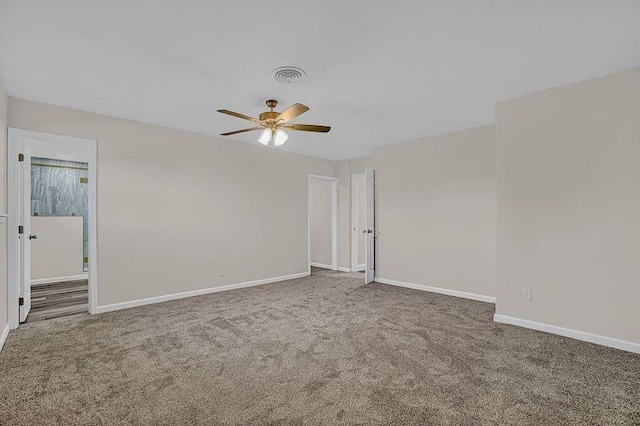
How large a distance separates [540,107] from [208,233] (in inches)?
179

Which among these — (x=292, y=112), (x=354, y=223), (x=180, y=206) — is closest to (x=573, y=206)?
(x=292, y=112)

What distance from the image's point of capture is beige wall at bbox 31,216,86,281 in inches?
222

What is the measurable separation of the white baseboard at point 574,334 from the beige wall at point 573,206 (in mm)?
45

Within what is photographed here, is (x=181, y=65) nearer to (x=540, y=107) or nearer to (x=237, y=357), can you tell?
(x=237, y=357)

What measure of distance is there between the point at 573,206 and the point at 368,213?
3.02 m

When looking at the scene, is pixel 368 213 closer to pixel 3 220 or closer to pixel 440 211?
pixel 440 211

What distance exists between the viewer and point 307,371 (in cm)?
246

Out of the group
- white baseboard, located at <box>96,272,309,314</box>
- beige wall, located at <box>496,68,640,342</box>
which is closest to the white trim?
white baseboard, located at <box>96,272,309,314</box>

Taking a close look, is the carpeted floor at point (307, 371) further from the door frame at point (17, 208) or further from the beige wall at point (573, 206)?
the beige wall at point (573, 206)

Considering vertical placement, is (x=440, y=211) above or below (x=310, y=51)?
below

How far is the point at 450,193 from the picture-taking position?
4.84 metres

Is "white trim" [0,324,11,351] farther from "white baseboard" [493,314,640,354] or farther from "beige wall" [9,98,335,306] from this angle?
"white baseboard" [493,314,640,354]

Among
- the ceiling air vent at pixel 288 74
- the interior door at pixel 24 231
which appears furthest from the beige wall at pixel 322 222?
the interior door at pixel 24 231

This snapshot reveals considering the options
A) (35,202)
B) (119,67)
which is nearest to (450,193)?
(119,67)
